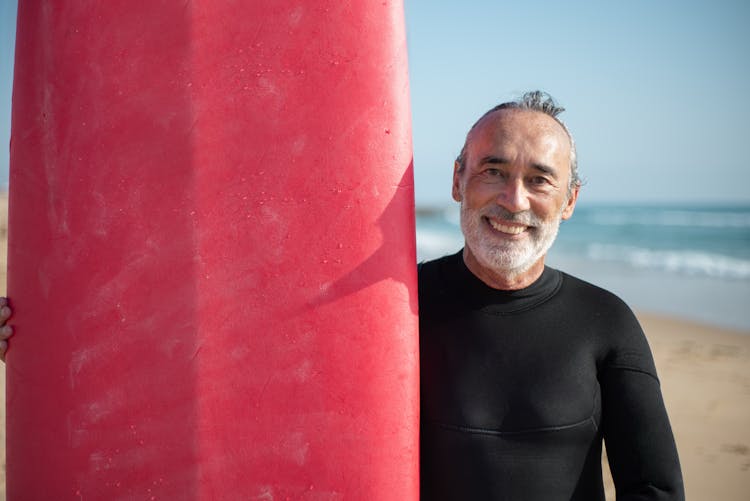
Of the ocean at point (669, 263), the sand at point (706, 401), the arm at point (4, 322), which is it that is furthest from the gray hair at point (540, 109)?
the ocean at point (669, 263)

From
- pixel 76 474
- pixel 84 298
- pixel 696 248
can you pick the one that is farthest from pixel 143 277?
pixel 696 248

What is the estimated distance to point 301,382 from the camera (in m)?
1.39

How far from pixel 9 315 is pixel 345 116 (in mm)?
951

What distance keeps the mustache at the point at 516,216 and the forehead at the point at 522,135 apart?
0.47ft

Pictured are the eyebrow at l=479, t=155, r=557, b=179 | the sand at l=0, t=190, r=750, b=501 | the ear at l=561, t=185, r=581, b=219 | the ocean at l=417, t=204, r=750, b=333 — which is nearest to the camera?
the eyebrow at l=479, t=155, r=557, b=179

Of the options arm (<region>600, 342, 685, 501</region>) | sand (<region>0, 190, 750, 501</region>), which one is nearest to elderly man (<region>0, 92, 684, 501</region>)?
arm (<region>600, 342, 685, 501</region>)

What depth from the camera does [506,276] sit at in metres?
1.57

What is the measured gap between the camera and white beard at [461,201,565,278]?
1.53 meters

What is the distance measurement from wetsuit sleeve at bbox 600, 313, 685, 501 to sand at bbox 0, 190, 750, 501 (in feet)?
6.44

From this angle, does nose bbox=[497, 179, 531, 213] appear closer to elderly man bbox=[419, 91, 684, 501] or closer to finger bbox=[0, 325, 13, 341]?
elderly man bbox=[419, 91, 684, 501]

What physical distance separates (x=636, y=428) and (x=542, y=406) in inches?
8.5

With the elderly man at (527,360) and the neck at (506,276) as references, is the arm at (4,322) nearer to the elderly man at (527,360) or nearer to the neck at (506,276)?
the elderly man at (527,360)

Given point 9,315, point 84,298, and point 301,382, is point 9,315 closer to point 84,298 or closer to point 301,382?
point 84,298

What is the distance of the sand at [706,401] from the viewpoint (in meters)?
3.47
